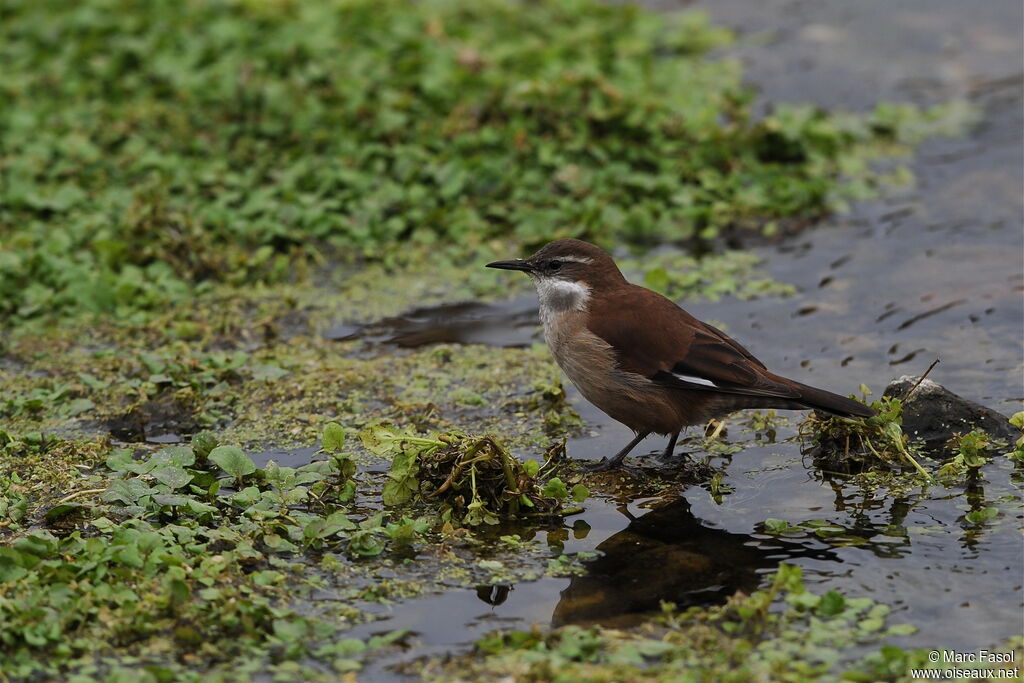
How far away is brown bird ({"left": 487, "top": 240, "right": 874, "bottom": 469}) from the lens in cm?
700

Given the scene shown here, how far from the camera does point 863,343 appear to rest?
349 inches

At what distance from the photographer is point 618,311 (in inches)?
293

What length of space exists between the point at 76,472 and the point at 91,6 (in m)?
8.41

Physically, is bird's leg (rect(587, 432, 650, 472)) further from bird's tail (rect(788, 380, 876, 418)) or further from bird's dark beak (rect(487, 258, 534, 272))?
bird's dark beak (rect(487, 258, 534, 272))

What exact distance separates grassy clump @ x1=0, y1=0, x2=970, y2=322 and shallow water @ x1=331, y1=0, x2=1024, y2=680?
86 cm

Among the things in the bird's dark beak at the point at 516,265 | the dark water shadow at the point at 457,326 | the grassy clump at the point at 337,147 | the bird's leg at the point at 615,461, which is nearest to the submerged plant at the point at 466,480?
the bird's leg at the point at 615,461

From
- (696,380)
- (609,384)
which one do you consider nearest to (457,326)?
(609,384)

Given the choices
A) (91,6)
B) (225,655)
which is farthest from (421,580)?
(91,6)

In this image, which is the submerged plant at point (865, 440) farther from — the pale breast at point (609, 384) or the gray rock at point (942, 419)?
the pale breast at point (609, 384)

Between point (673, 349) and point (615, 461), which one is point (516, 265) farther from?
point (615, 461)

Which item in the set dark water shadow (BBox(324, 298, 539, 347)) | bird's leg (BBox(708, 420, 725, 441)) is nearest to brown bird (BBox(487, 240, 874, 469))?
bird's leg (BBox(708, 420, 725, 441))

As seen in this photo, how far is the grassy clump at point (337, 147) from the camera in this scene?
10.2m

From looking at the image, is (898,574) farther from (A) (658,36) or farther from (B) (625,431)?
(A) (658,36)

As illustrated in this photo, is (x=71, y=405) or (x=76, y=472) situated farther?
(x=71, y=405)
